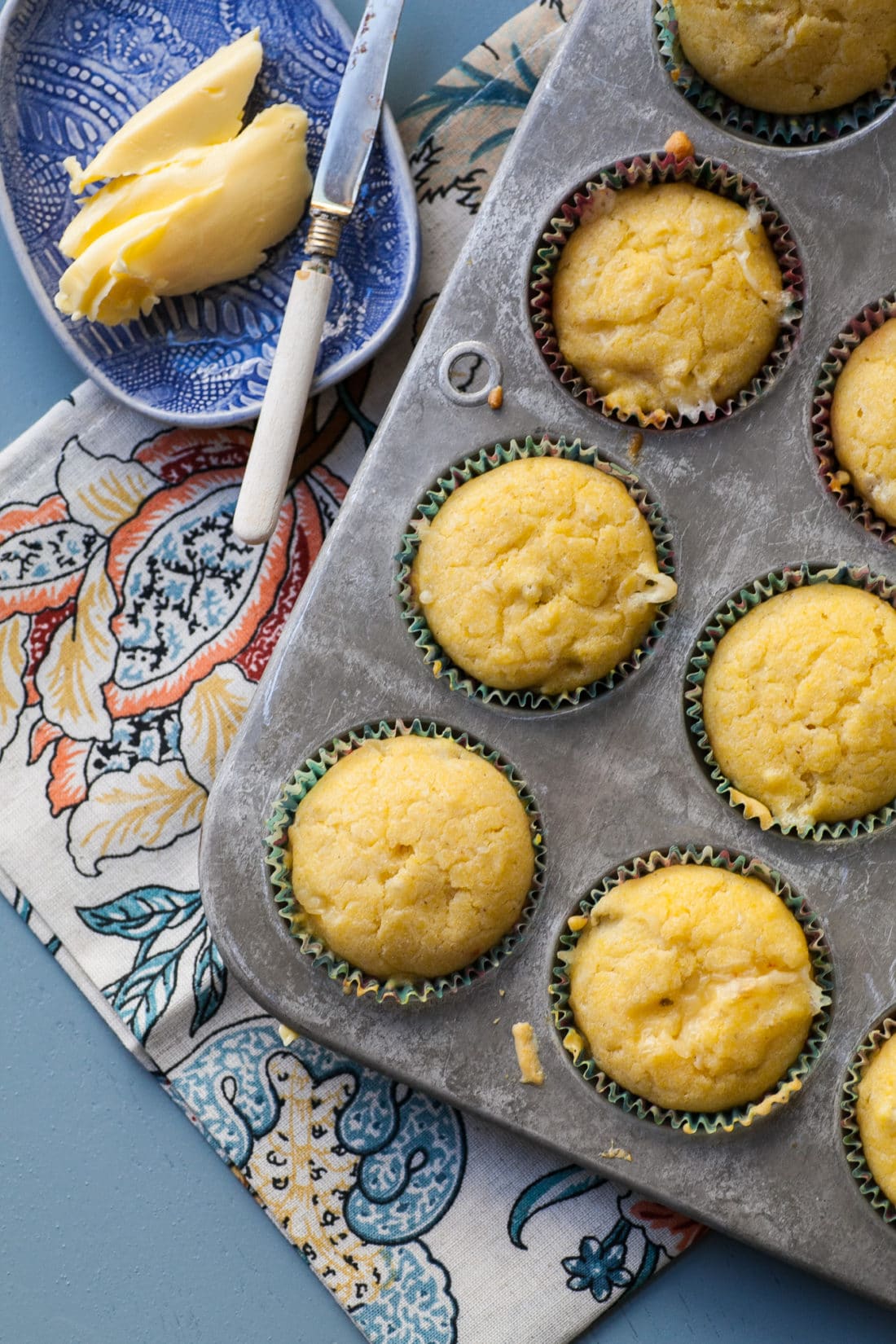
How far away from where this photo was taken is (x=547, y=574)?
228 centimetres

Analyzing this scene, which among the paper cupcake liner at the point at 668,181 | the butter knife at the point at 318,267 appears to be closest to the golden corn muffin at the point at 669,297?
the paper cupcake liner at the point at 668,181

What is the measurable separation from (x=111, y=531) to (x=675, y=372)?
130 centimetres

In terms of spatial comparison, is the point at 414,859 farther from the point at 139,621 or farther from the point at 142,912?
the point at 139,621

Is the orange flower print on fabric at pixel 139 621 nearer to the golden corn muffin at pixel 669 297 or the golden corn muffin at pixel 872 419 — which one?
the golden corn muffin at pixel 669 297

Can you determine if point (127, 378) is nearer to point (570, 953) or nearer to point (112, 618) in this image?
point (112, 618)

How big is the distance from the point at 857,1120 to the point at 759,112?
6.48ft

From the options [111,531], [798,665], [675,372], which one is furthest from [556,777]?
[111,531]

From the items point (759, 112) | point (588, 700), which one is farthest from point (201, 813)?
point (759, 112)

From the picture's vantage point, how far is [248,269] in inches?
105

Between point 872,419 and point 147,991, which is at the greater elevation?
point 872,419

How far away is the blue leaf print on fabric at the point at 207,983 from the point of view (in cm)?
260

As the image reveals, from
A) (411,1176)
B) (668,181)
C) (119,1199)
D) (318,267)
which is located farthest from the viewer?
(119,1199)

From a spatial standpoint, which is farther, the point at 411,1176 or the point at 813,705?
the point at 411,1176

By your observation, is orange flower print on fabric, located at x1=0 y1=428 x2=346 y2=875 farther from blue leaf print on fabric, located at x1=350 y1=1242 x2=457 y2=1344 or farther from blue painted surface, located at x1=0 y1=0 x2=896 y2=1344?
blue leaf print on fabric, located at x1=350 y1=1242 x2=457 y2=1344
